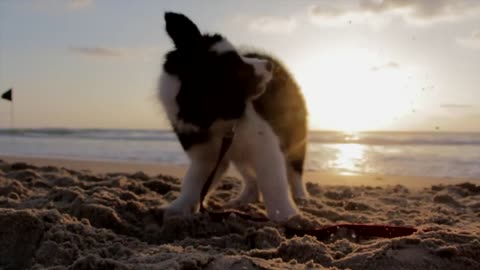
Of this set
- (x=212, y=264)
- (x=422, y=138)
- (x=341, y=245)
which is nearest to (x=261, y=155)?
(x=341, y=245)

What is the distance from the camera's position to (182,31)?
3.44 metres

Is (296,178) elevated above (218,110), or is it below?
below

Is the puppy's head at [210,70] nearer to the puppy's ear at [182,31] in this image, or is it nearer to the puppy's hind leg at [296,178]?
the puppy's ear at [182,31]

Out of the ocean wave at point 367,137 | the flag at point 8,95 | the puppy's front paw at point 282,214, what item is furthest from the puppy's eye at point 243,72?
the ocean wave at point 367,137

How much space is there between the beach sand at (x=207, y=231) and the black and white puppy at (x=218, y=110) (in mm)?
321

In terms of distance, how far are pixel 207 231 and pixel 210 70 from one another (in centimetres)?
101

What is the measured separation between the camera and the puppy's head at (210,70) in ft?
11.0

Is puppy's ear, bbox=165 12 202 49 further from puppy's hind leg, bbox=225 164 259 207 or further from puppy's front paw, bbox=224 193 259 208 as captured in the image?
puppy's front paw, bbox=224 193 259 208

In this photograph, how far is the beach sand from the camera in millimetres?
2172

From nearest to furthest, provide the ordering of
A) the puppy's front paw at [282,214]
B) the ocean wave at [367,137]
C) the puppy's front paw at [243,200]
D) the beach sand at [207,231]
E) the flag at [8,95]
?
the beach sand at [207,231] < the puppy's front paw at [282,214] < the puppy's front paw at [243,200] < the flag at [8,95] < the ocean wave at [367,137]

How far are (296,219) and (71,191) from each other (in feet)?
5.54

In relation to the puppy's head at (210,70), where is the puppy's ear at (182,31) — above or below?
above

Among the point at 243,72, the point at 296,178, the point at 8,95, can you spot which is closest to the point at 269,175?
the point at 243,72

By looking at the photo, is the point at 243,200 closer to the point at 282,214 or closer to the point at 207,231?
the point at 282,214
